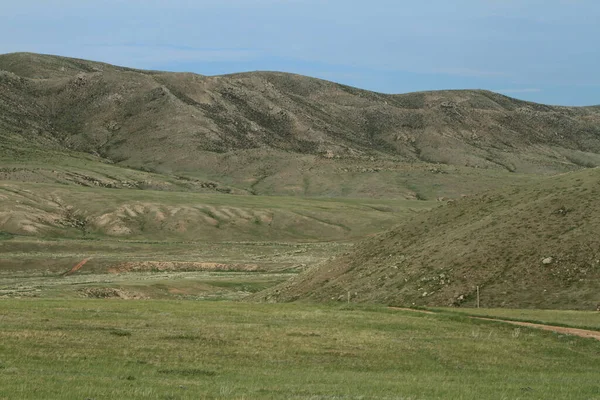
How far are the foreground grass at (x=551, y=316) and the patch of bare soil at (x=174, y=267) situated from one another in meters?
62.1

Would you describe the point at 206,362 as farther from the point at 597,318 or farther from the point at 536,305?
the point at 536,305

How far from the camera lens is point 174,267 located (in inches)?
4043

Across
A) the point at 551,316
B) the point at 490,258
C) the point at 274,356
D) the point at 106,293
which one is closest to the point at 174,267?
the point at 106,293

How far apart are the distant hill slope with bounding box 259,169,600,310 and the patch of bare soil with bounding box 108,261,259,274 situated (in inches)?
1621

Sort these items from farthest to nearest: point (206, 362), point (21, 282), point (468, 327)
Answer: point (21, 282) → point (468, 327) → point (206, 362)

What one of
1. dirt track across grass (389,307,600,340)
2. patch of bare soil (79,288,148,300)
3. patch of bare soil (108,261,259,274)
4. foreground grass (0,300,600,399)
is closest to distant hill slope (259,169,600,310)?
dirt track across grass (389,307,600,340)

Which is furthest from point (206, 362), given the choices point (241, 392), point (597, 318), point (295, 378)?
point (597, 318)

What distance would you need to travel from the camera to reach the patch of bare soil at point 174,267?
10038 cm

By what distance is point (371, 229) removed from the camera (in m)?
149

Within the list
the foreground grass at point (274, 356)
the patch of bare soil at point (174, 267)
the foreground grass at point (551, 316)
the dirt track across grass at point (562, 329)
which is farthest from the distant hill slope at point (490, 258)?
the patch of bare soil at point (174, 267)

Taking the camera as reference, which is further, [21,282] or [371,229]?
[371,229]

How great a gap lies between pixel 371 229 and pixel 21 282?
78220mm

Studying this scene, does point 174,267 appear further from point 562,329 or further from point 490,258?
point 562,329

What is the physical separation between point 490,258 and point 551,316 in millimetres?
12327
